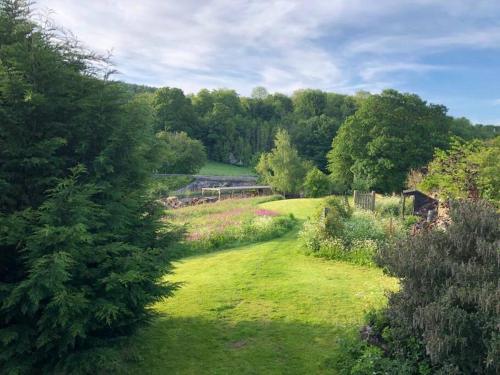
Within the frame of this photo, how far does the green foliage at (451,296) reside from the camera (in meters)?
4.68

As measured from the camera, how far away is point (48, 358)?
5.48 m

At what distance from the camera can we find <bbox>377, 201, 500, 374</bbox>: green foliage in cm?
468

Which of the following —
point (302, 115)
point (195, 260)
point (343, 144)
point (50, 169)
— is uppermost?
point (302, 115)

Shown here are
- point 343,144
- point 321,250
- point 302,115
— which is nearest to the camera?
point 321,250

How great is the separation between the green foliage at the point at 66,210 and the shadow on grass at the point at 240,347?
2.64 feet

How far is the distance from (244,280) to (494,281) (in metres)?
6.61

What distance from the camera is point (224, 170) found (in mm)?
64812

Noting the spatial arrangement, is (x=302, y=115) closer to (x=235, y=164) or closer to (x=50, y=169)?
(x=235, y=164)

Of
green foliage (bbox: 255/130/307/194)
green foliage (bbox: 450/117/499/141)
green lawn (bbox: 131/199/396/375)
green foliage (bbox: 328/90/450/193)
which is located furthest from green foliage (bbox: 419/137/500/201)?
green foliage (bbox: 450/117/499/141)

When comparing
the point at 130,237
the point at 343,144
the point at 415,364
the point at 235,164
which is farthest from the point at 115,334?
the point at 235,164

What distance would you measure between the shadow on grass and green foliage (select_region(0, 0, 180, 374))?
0.81 m

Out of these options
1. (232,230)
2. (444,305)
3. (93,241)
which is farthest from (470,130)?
(93,241)

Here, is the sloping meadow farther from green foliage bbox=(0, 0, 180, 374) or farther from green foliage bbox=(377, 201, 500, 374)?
green foliage bbox=(377, 201, 500, 374)

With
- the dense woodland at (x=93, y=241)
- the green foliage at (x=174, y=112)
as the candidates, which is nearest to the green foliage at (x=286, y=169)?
the green foliage at (x=174, y=112)
